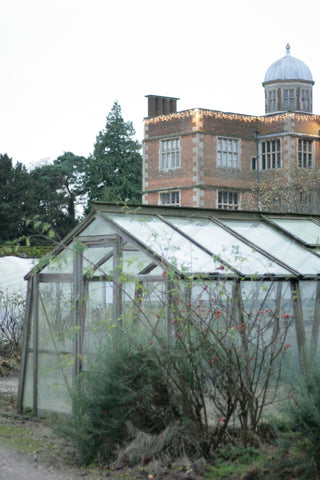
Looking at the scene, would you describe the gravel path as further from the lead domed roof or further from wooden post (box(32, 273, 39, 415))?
the lead domed roof

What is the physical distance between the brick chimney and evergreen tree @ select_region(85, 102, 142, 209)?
1137cm

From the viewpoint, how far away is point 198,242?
8.70m

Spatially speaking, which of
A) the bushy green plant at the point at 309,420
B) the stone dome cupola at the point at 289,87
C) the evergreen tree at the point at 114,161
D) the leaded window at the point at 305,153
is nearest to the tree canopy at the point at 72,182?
the evergreen tree at the point at 114,161

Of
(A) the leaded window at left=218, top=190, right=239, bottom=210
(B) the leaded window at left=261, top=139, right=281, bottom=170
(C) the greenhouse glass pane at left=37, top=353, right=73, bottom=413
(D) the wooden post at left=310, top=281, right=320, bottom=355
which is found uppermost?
(B) the leaded window at left=261, top=139, right=281, bottom=170

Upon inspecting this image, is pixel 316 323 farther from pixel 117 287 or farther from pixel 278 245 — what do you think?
pixel 117 287

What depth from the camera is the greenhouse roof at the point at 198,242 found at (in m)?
8.05

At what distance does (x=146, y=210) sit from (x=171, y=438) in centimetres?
298

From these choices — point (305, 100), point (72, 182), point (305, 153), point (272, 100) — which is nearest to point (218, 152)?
point (305, 153)

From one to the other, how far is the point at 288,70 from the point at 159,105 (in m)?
8.18

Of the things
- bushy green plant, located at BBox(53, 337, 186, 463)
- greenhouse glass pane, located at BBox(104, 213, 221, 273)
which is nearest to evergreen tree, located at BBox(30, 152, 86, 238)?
greenhouse glass pane, located at BBox(104, 213, 221, 273)

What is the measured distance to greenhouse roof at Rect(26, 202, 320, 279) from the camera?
26.4 feet

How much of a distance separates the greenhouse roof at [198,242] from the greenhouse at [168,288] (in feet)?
0.05

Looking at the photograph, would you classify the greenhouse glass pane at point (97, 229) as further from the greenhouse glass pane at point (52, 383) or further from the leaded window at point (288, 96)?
the leaded window at point (288, 96)

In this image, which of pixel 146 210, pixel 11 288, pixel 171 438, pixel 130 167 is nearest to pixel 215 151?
pixel 130 167
